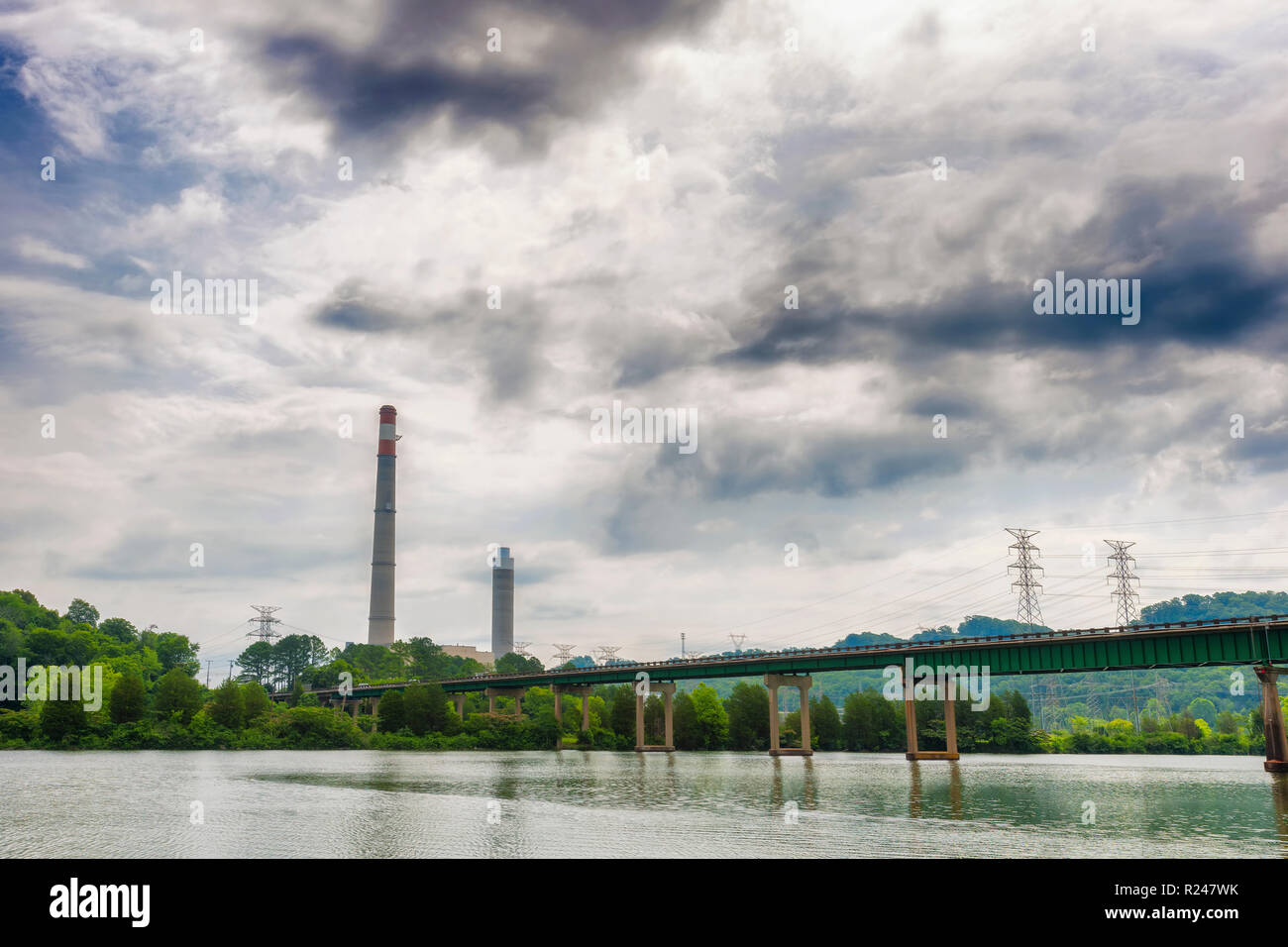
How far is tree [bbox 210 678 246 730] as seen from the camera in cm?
14950

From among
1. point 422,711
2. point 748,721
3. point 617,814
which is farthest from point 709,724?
point 617,814

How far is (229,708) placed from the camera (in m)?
150

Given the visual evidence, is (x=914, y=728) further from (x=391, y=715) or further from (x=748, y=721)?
(x=391, y=715)

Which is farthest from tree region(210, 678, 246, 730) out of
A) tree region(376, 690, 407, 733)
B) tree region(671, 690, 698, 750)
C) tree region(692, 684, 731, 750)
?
tree region(692, 684, 731, 750)

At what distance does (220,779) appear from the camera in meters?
77.7

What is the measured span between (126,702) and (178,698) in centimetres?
935

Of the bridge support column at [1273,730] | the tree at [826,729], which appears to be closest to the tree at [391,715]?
the tree at [826,729]

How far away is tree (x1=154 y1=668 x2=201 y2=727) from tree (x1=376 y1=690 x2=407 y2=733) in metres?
30.0

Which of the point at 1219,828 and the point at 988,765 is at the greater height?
the point at 1219,828

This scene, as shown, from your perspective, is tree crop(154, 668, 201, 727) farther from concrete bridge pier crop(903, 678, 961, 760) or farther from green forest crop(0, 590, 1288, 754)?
concrete bridge pier crop(903, 678, 961, 760)
